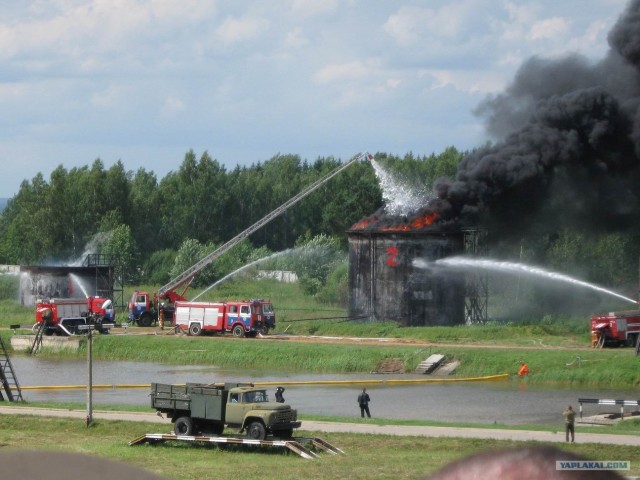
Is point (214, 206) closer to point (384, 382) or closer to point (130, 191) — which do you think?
point (130, 191)

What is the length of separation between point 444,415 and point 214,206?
87.6m

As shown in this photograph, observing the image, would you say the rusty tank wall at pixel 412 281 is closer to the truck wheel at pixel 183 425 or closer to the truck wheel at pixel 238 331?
the truck wheel at pixel 238 331

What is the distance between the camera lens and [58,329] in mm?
62969

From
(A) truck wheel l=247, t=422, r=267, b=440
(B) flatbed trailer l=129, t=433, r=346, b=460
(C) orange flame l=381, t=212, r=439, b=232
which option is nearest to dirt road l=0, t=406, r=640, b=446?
(A) truck wheel l=247, t=422, r=267, b=440

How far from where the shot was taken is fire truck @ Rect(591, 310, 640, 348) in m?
50.4

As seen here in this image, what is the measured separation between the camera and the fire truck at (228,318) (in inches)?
2391

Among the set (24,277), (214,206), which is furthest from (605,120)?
(214,206)

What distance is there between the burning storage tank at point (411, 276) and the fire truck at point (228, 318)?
5615mm

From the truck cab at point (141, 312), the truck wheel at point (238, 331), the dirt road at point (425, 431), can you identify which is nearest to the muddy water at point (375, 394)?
the dirt road at point (425, 431)

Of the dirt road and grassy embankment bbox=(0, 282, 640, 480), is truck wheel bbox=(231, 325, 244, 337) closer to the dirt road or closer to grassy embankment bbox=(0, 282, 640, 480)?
grassy embankment bbox=(0, 282, 640, 480)

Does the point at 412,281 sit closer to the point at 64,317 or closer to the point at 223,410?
the point at 64,317

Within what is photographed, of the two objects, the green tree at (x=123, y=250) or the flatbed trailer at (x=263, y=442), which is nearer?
the flatbed trailer at (x=263, y=442)

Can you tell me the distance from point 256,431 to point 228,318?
3461 cm

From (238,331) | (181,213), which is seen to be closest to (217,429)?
(238,331)
